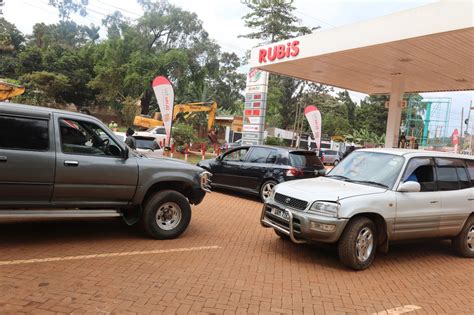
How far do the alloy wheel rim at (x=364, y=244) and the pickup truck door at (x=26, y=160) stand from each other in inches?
170

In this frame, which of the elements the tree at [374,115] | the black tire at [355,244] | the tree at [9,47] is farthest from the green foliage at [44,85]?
the black tire at [355,244]

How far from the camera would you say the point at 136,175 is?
20.3 ft

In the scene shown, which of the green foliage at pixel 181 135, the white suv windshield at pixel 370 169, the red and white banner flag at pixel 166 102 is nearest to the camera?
the white suv windshield at pixel 370 169

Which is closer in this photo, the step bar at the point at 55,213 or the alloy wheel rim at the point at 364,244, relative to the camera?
the step bar at the point at 55,213

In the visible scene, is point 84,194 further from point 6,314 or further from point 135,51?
point 135,51

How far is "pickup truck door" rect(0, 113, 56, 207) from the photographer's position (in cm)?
524

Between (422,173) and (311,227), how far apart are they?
90.5 inches

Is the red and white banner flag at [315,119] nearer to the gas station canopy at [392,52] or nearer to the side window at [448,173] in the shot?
the gas station canopy at [392,52]

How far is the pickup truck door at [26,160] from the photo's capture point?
17.2 feet

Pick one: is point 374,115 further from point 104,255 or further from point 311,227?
point 104,255

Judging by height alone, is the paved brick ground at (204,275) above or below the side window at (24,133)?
below

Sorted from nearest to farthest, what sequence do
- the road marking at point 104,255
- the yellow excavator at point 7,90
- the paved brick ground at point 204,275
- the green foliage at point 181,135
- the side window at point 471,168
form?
the paved brick ground at point 204,275
the road marking at point 104,255
the side window at point 471,168
the yellow excavator at point 7,90
the green foliage at point 181,135

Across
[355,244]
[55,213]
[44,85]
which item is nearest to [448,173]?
[355,244]

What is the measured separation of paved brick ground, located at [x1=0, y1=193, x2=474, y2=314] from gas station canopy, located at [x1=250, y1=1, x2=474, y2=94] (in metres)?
7.86
